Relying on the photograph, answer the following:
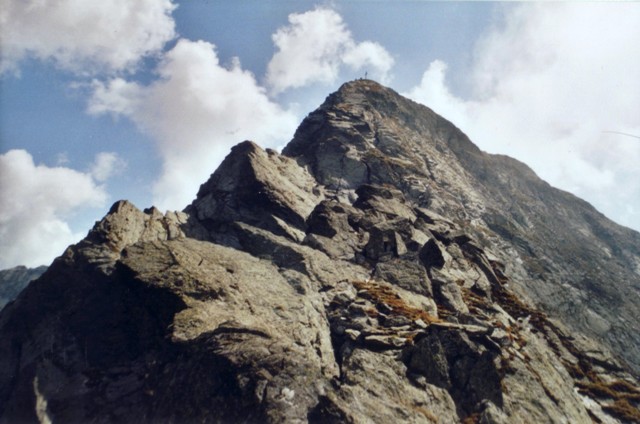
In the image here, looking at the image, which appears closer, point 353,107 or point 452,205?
point 452,205

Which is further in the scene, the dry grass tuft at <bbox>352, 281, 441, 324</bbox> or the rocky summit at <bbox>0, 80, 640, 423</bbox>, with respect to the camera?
the dry grass tuft at <bbox>352, 281, 441, 324</bbox>

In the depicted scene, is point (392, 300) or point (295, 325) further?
point (392, 300)

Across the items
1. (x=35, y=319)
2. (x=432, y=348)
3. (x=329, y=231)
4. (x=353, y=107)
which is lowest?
(x=432, y=348)

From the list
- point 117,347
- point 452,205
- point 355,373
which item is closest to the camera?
point 355,373

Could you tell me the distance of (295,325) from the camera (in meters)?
27.9

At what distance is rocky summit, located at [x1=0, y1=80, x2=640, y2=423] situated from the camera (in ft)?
73.9

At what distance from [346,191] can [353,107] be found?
3690 centimetres

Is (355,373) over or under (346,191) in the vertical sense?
under

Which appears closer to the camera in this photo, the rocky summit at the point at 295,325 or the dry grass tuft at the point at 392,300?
the rocky summit at the point at 295,325

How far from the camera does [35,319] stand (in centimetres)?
3319

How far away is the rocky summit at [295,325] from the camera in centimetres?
2252

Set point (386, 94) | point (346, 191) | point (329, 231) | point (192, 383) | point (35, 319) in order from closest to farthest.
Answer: point (192, 383) → point (35, 319) → point (329, 231) → point (346, 191) → point (386, 94)

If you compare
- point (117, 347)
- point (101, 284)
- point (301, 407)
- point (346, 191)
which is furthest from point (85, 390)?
point (346, 191)

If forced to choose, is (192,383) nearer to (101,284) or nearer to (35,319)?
(101,284)
